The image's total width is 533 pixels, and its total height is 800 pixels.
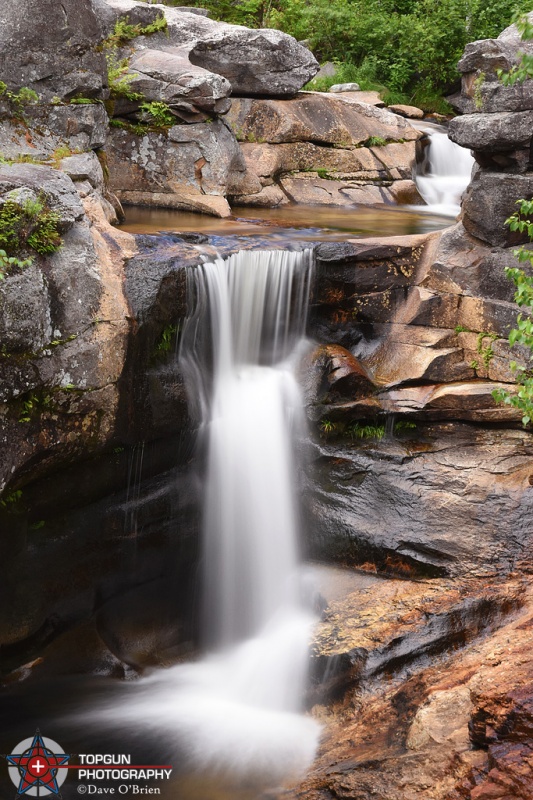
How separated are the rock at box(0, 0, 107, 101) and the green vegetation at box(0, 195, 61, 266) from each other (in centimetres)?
304

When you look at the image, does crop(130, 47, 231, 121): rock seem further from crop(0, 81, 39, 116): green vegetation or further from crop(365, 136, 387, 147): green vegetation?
crop(365, 136, 387, 147): green vegetation

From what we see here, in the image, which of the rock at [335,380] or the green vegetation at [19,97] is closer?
the rock at [335,380]

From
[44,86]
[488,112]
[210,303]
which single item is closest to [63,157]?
[44,86]

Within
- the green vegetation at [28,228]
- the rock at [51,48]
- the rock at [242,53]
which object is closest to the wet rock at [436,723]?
the green vegetation at [28,228]

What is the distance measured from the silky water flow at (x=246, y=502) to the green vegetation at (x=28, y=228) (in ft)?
5.20

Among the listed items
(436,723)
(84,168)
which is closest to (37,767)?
(436,723)

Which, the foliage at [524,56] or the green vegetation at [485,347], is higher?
the foliage at [524,56]

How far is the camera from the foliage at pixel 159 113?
11.5 meters

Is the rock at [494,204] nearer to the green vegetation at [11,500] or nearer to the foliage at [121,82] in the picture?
the foliage at [121,82]

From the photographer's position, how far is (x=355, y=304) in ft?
29.5

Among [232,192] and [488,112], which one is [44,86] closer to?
[232,192]

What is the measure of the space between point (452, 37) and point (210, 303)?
1371cm

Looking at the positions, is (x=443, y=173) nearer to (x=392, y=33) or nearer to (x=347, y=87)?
(x=347, y=87)

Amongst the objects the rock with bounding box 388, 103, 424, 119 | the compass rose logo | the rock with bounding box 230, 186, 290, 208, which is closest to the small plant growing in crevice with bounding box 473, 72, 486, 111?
the rock with bounding box 230, 186, 290, 208
